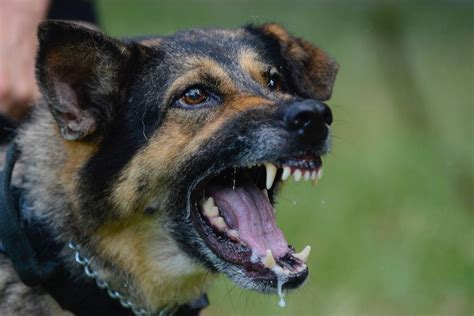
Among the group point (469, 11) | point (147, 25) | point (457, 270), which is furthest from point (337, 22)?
point (457, 270)

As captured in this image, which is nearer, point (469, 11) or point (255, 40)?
point (255, 40)

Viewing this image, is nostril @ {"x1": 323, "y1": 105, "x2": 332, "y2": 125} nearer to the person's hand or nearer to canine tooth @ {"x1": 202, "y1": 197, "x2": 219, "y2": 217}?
canine tooth @ {"x1": 202, "y1": 197, "x2": 219, "y2": 217}

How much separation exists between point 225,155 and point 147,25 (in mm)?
14498

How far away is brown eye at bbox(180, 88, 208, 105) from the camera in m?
4.23

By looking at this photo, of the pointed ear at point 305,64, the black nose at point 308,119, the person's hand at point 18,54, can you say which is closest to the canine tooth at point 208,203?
the black nose at point 308,119

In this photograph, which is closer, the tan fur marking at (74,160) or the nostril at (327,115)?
the nostril at (327,115)

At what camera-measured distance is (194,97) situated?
13.9 feet

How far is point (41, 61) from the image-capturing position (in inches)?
157

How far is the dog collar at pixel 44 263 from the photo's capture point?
13.0 ft

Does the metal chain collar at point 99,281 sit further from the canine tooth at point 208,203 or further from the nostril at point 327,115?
the nostril at point 327,115

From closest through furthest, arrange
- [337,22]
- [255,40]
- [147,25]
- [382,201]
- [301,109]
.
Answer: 1. [301,109]
2. [255,40]
3. [382,201]
4. [147,25]
5. [337,22]

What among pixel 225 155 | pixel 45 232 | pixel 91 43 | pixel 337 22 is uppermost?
pixel 91 43

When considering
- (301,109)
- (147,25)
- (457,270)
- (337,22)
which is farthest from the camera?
(337,22)

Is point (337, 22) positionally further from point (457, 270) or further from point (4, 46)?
point (4, 46)
